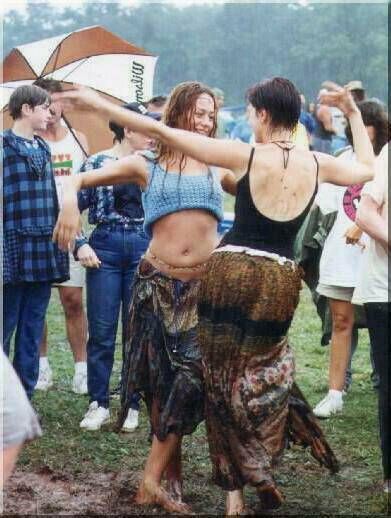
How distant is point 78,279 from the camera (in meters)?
7.33

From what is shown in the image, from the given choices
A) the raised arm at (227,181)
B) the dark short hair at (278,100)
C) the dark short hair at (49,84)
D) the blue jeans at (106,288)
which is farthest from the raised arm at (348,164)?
the dark short hair at (49,84)

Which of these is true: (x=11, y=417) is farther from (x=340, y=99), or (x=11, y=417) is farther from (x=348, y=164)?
(x=340, y=99)

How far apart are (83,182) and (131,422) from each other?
2.06 metres

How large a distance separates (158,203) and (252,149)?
0.64 m

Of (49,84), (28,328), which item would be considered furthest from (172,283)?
(49,84)

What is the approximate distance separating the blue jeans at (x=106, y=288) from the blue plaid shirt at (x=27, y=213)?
0.27 m

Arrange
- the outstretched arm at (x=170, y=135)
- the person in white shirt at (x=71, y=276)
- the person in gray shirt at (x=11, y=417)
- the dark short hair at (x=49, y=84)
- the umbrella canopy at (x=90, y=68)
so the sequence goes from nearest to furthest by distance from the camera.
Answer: the person in gray shirt at (x=11, y=417), the outstretched arm at (x=170, y=135), the dark short hair at (x=49, y=84), the umbrella canopy at (x=90, y=68), the person in white shirt at (x=71, y=276)

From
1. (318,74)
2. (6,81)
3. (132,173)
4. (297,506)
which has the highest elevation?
(318,74)

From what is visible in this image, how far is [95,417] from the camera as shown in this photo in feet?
20.5

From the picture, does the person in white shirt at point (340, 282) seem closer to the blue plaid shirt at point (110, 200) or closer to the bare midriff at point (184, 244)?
the blue plaid shirt at point (110, 200)

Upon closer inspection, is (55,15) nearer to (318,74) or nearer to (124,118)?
(318,74)

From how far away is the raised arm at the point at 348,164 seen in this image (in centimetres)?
458

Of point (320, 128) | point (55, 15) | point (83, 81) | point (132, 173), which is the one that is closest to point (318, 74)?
point (55, 15)

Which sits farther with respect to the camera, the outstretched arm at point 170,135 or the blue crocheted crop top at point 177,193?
the blue crocheted crop top at point 177,193
